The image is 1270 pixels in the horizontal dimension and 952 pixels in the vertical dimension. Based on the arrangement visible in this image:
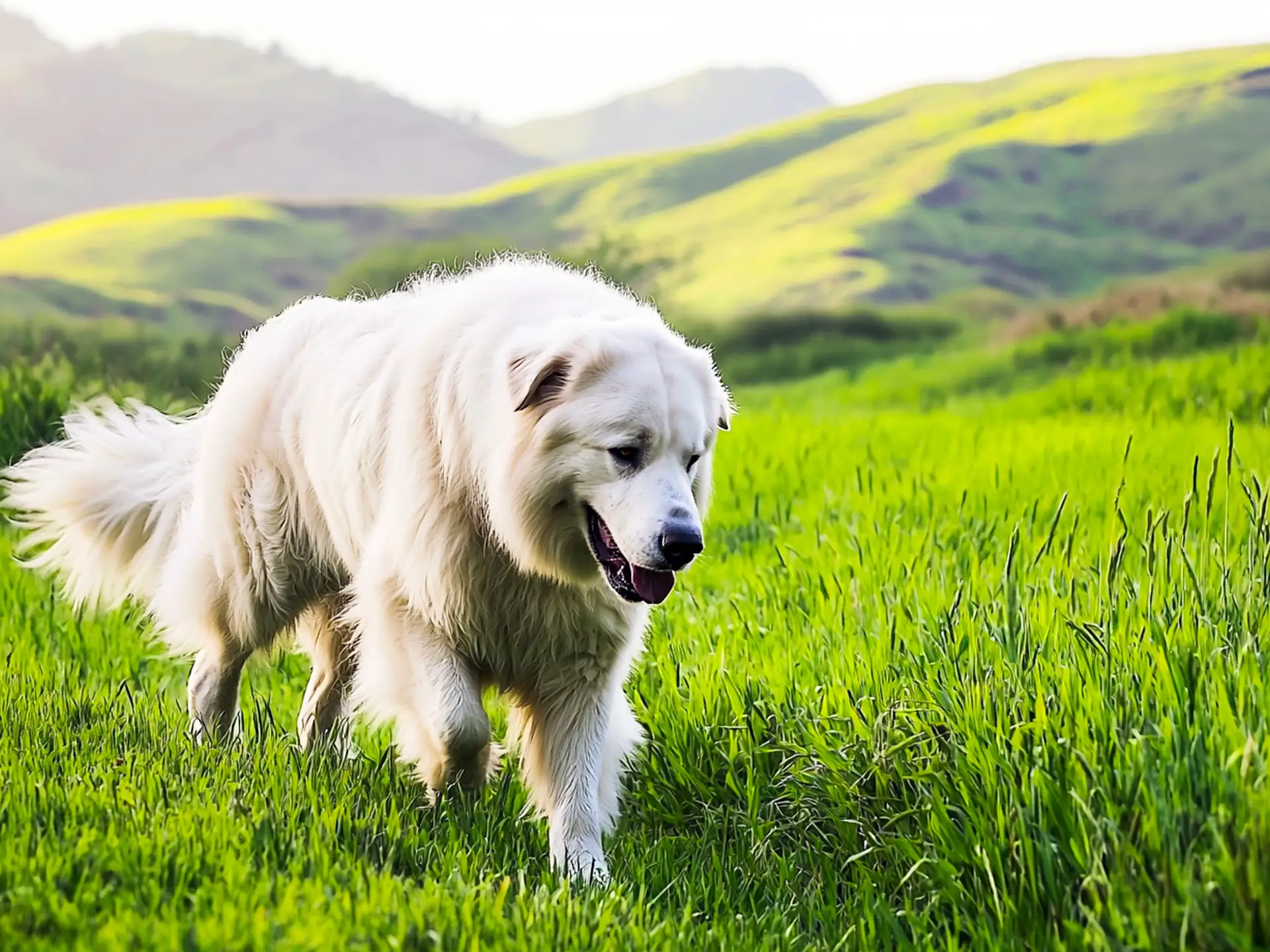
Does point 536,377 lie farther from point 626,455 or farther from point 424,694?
point 424,694

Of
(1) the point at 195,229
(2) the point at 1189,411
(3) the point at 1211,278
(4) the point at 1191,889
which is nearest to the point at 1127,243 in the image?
(3) the point at 1211,278

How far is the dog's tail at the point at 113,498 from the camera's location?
588cm

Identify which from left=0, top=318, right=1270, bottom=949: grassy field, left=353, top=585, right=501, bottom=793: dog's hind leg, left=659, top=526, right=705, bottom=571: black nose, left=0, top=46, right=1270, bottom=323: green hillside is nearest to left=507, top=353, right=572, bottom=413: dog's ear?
left=659, top=526, right=705, bottom=571: black nose

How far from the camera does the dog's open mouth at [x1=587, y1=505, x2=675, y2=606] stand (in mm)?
3781

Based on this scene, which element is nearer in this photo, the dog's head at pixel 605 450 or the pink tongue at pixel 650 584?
the dog's head at pixel 605 450

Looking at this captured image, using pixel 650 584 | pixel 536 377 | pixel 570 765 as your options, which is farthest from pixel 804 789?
pixel 536 377

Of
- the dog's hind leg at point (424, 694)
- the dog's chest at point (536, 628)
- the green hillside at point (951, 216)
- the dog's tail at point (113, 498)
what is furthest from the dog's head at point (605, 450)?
the green hillside at point (951, 216)

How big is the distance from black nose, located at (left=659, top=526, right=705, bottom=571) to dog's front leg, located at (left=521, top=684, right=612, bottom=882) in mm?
847

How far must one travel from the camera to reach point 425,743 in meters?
4.19

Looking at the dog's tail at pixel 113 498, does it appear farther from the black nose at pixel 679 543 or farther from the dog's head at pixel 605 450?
the black nose at pixel 679 543

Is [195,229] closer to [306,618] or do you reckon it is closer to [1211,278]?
[1211,278]

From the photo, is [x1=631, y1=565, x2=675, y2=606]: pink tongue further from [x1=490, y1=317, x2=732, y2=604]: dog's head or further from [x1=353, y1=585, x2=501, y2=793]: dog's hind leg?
[x1=353, y1=585, x2=501, y2=793]: dog's hind leg

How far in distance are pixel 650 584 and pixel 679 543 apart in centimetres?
30

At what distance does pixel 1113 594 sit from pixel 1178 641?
0.56 m
